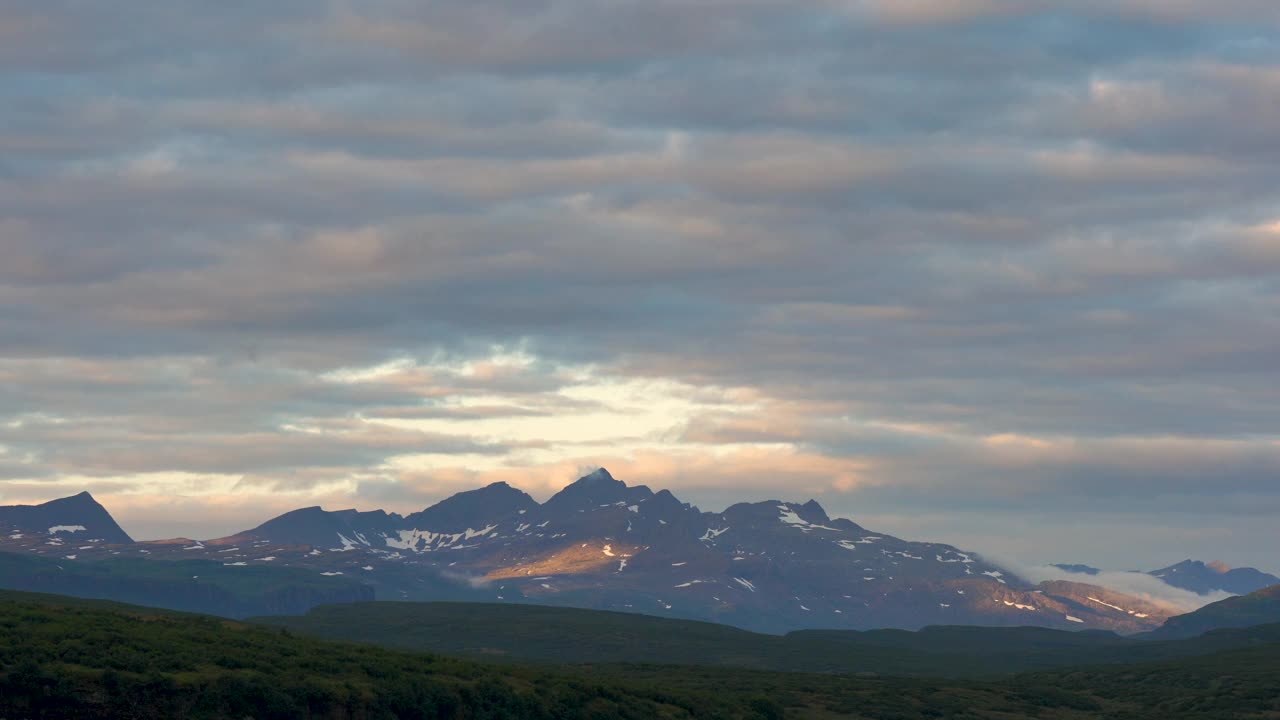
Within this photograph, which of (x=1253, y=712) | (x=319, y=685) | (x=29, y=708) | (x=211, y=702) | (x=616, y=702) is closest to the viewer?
(x=29, y=708)

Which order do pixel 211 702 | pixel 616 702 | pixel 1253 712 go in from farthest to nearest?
pixel 1253 712 → pixel 616 702 → pixel 211 702

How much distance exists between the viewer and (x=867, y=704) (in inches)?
5792

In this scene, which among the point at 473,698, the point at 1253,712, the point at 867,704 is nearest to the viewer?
the point at 473,698

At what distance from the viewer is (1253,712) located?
6437 inches

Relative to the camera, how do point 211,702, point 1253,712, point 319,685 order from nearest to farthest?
point 211,702, point 319,685, point 1253,712

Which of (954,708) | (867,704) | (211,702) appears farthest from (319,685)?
(954,708)

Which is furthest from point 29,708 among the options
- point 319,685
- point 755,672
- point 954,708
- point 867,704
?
point 755,672

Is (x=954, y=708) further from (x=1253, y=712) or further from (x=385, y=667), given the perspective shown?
(x=385, y=667)

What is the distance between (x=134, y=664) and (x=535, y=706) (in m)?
30.4

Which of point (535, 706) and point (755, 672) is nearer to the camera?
point (535, 706)

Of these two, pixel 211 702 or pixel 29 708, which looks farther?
pixel 211 702

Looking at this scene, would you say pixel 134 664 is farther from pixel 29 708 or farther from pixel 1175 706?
pixel 1175 706

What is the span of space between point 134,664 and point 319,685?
38.1 ft

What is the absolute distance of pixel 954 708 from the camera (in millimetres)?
152750
